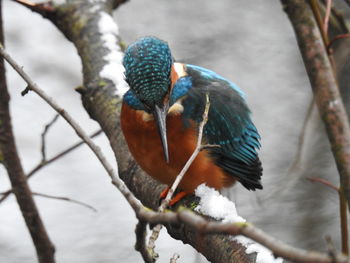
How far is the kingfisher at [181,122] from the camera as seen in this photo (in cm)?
281

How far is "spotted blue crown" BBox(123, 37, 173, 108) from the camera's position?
2785 millimetres

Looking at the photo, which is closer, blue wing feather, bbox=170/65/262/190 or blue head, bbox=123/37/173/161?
blue head, bbox=123/37/173/161

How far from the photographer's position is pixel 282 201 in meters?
5.52

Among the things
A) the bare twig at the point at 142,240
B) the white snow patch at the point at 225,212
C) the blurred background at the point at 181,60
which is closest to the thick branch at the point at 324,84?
the white snow patch at the point at 225,212

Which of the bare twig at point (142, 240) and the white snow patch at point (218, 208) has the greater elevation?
the bare twig at point (142, 240)

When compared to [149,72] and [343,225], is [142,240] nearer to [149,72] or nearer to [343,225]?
[343,225]

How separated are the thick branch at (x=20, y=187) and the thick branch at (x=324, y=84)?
3.94ft

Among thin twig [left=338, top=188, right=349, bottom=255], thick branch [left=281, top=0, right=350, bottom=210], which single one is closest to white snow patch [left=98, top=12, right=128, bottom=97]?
thick branch [left=281, top=0, right=350, bottom=210]

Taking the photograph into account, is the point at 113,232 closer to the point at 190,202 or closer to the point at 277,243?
the point at 190,202

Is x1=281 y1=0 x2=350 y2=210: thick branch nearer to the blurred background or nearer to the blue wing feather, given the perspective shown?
the blue wing feather

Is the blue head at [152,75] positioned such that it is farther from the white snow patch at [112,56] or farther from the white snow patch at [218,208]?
the white snow patch at [112,56]

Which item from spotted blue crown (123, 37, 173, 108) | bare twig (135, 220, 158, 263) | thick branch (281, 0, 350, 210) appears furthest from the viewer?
spotted blue crown (123, 37, 173, 108)

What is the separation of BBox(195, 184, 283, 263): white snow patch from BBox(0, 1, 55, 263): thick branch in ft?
2.19

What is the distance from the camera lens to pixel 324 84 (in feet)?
8.54
